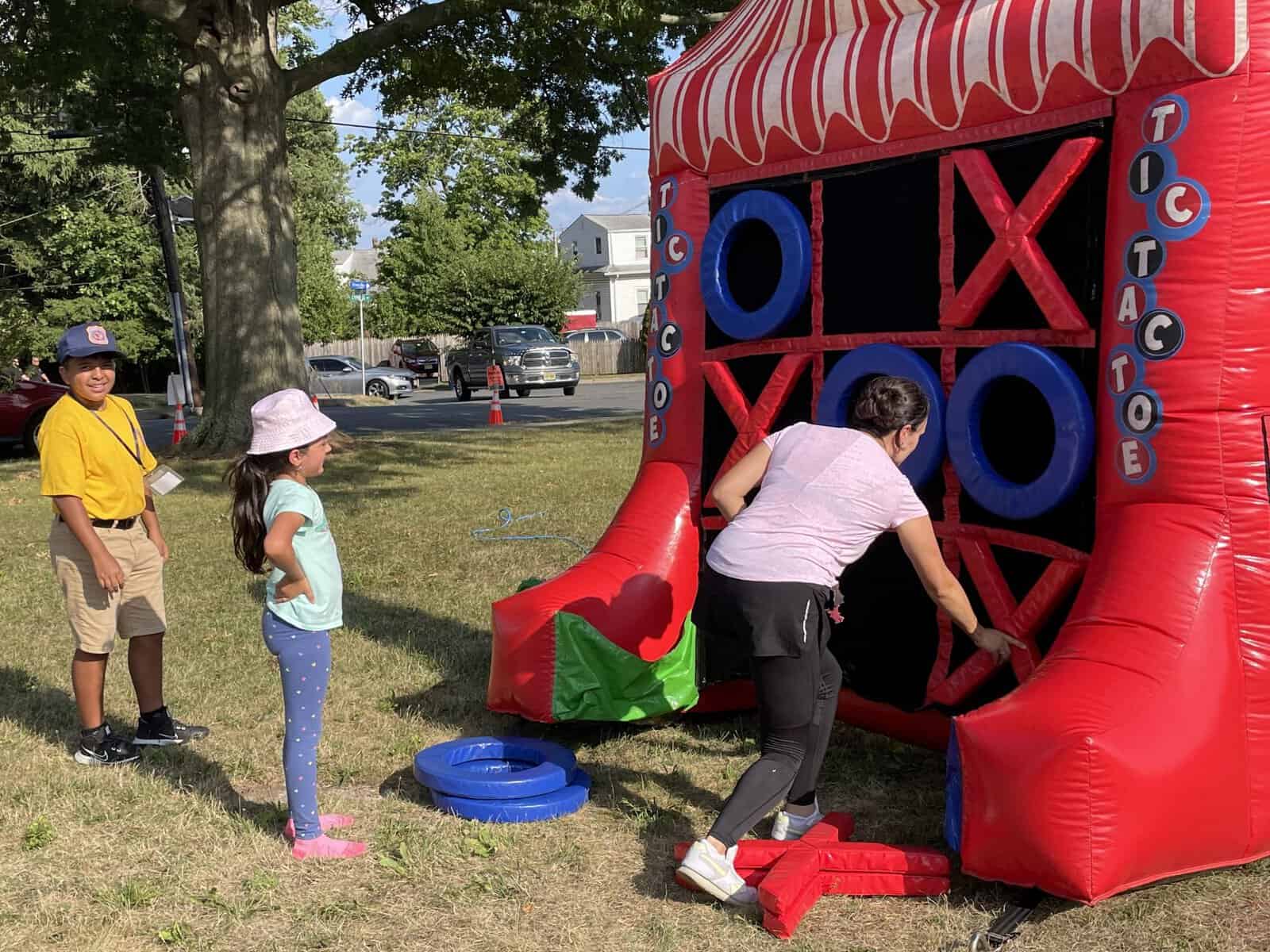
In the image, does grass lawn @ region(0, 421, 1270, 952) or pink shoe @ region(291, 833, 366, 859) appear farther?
pink shoe @ region(291, 833, 366, 859)

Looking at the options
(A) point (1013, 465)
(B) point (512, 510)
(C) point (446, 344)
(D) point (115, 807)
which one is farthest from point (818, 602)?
(C) point (446, 344)

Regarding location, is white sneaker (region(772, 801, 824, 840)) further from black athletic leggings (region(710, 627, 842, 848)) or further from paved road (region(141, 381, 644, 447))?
paved road (region(141, 381, 644, 447))

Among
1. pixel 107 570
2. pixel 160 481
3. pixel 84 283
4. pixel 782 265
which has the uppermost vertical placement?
pixel 84 283

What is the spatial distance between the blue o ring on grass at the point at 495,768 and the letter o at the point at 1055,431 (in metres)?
1.82

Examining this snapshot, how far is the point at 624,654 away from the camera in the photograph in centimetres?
532

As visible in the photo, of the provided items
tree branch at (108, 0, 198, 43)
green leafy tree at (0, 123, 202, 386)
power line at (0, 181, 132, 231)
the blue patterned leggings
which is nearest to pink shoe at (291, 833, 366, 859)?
the blue patterned leggings

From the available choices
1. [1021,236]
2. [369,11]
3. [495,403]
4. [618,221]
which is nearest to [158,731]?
[1021,236]

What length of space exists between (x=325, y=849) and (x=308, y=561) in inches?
38.7

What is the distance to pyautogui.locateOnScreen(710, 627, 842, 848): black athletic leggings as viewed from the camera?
3973 millimetres

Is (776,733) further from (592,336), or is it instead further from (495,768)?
(592,336)

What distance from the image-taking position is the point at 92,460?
5.16m

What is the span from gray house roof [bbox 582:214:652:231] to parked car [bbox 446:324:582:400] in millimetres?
47208

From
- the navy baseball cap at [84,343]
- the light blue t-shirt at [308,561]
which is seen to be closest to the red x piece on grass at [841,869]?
the light blue t-shirt at [308,561]

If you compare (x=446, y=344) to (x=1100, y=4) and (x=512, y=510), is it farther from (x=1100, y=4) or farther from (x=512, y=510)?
(x=1100, y=4)
